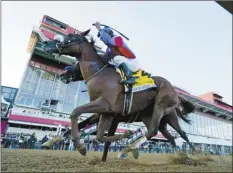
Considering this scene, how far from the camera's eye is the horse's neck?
2.41m

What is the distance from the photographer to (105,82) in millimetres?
2326

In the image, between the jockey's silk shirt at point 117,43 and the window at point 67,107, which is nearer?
the jockey's silk shirt at point 117,43

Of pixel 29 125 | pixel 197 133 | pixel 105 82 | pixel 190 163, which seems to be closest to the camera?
pixel 105 82

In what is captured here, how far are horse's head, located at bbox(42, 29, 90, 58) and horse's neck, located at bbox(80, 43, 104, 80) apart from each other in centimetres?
9

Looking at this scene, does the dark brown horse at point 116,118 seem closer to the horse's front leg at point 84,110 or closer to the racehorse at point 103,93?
the racehorse at point 103,93

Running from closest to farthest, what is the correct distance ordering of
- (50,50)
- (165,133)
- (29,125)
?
(50,50) < (165,133) < (29,125)

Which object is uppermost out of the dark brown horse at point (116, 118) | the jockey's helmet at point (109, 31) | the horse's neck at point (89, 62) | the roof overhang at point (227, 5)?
the roof overhang at point (227, 5)

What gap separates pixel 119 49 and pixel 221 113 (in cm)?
4317

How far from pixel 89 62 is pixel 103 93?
19.2 inches

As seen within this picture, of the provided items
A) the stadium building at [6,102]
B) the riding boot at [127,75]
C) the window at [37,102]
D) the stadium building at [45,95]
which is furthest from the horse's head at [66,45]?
the window at [37,102]

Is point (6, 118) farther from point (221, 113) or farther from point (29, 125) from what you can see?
point (221, 113)

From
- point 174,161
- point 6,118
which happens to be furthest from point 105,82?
point 6,118

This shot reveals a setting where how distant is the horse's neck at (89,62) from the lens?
2.41 m

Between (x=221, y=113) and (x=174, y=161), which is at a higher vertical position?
(x=221, y=113)
